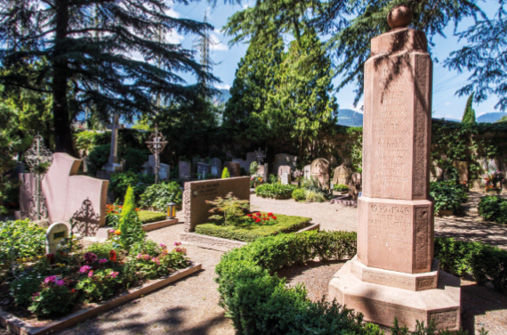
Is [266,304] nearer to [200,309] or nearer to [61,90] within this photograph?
[200,309]

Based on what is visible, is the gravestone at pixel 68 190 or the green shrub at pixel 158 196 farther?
the green shrub at pixel 158 196

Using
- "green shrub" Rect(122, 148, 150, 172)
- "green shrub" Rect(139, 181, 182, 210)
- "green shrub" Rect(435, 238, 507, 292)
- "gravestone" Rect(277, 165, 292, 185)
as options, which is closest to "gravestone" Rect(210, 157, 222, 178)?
"gravestone" Rect(277, 165, 292, 185)

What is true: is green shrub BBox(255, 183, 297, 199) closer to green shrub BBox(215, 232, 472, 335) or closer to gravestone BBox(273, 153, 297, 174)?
gravestone BBox(273, 153, 297, 174)

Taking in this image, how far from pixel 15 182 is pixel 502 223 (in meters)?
17.5

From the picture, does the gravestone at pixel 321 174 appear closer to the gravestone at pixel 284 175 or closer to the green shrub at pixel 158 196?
the gravestone at pixel 284 175

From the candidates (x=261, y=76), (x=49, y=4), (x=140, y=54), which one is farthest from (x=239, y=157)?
(x=49, y=4)

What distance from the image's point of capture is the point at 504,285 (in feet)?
16.9

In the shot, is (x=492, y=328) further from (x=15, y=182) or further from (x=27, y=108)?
(x=27, y=108)

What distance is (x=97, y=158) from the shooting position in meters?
21.8

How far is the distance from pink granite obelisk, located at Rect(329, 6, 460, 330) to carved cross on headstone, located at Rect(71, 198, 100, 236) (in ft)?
22.3

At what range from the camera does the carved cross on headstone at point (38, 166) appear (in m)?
9.46

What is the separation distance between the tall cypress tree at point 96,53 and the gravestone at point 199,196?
1010 centimetres

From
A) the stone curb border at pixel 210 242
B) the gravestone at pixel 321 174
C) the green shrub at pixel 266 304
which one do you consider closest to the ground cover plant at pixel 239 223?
the stone curb border at pixel 210 242

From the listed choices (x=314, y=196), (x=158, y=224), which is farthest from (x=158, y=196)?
(x=314, y=196)
